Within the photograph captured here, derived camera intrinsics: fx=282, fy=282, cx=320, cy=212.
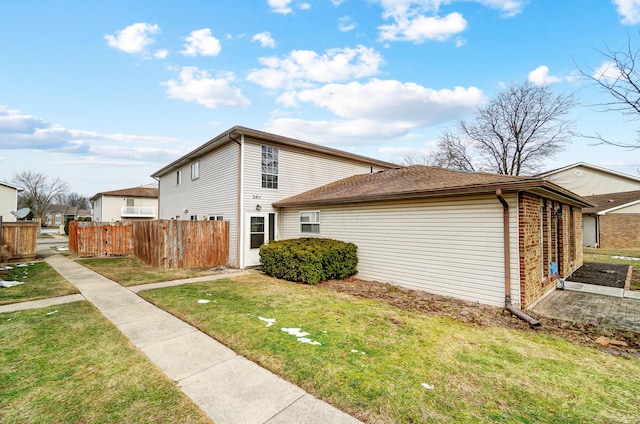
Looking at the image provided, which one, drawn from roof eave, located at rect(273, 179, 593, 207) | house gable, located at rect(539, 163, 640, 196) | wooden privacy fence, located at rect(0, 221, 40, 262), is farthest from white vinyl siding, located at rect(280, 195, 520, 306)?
house gable, located at rect(539, 163, 640, 196)

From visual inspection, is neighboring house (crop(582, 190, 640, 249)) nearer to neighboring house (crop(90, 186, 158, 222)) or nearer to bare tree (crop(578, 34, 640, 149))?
bare tree (crop(578, 34, 640, 149))

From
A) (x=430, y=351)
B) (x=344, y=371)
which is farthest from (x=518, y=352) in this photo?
(x=344, y=371)

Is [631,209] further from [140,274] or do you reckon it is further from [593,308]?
[140,274]

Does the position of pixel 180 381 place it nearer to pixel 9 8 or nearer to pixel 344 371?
pixel 344 371

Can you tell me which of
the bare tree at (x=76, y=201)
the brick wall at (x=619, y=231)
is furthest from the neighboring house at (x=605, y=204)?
the bare tree at (x=76, y=201)

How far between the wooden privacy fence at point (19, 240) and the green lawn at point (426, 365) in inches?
551

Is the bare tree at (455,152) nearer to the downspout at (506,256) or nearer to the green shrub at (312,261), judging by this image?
the green shrub at (312,261)

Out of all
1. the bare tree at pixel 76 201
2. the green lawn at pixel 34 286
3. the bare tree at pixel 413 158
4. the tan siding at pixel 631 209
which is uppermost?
the bare tree at pixel 413 158

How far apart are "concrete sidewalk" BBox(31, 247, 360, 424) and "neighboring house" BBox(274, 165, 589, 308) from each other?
16.9 ft

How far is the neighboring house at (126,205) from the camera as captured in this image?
3306 centimetres

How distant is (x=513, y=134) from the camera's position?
26.3m

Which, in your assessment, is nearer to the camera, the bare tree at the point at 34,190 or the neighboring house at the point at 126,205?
the neighboring house at the point at 126,205

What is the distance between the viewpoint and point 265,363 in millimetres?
3514

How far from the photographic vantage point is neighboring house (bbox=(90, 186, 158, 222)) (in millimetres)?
33062
